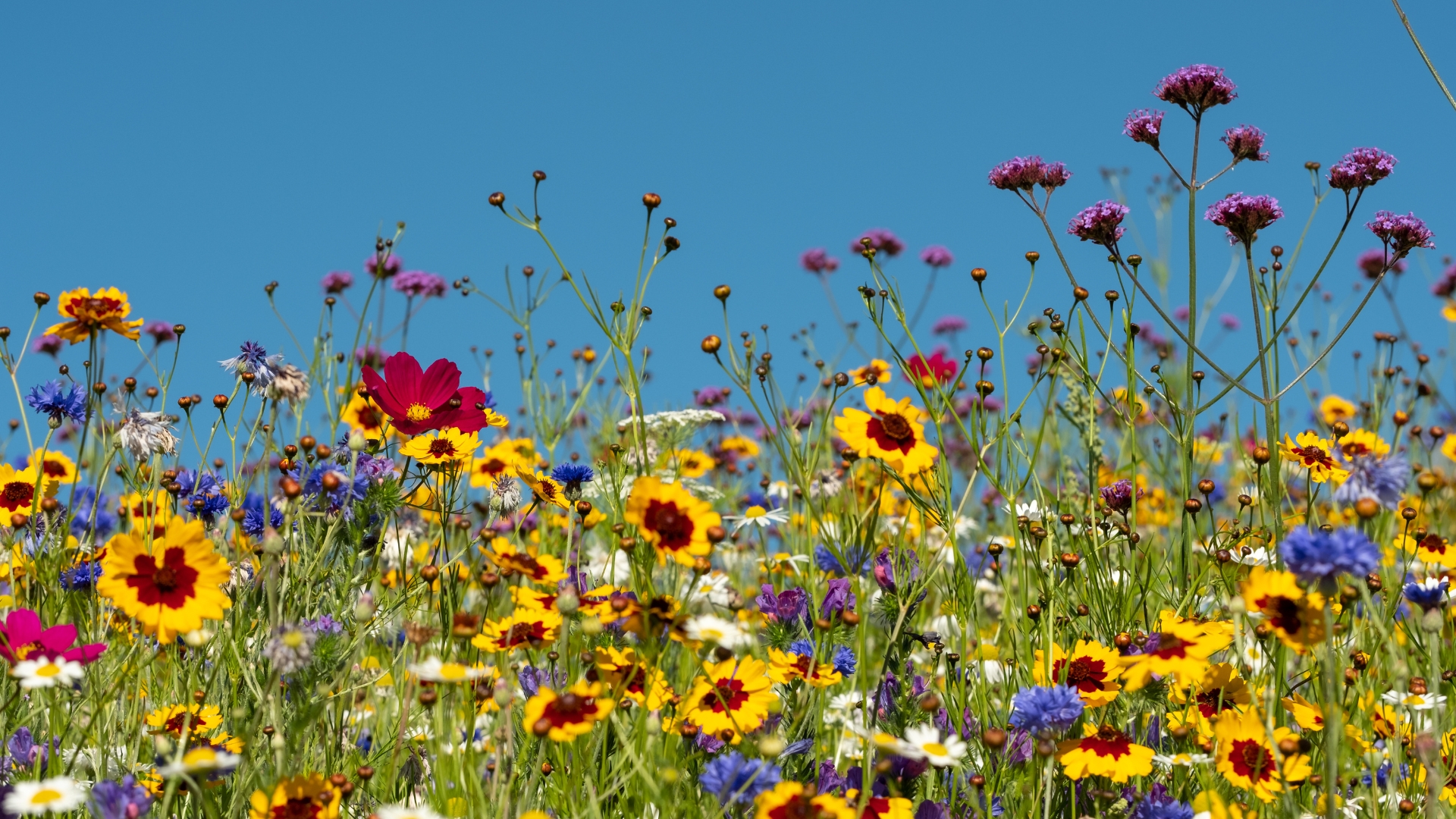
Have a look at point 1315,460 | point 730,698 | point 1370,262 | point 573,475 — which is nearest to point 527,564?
point 730,698

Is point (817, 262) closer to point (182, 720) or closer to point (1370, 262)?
point (1370, 262)

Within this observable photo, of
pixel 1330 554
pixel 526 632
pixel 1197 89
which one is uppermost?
pixel 1197 89

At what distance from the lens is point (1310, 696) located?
224cm

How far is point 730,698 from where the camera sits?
5.55 feet

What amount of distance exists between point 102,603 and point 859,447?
5.67 feet

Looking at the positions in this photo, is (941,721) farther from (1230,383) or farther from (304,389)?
(304,389)

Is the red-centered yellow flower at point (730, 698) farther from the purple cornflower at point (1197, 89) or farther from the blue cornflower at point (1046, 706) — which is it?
the purple cornflower at point (1197, 89)

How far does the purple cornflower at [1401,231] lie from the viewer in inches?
98.1

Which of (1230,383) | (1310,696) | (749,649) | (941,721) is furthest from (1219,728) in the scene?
(749,649)

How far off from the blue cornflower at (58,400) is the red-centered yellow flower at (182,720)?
3.47ft

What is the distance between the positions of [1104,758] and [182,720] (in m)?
1.40

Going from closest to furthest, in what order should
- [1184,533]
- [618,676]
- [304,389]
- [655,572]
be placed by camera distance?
[618,676], [1184,533], [304,389], [655,572]

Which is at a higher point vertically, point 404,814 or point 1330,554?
point 1330,554

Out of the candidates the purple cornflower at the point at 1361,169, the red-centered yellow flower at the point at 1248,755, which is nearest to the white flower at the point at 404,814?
the red-centered yellow flower at the point at 1248,755
